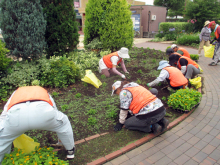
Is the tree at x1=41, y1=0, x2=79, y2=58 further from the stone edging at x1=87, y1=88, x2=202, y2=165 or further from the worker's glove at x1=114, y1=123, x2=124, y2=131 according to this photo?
the stone edging at x1=87, y1=88, x2=202, y2=165

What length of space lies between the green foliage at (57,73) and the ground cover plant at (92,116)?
17 cm

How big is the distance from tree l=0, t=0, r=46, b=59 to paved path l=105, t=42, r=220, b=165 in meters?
→ 3.89

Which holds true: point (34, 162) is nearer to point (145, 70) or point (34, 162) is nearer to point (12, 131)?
point (12, 131)

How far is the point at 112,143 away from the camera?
2861 millimetres

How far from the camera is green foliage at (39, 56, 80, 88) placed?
4.56m

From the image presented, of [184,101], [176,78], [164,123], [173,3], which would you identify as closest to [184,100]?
[184,101]

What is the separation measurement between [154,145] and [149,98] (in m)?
0.84

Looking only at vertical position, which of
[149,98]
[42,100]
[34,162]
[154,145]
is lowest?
[154,145]

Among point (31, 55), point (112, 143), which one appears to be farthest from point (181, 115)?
point (31, 55)

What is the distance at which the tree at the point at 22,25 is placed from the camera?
14.4 ft

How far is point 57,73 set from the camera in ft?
15.2

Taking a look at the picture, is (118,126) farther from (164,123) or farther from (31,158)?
(31,158)

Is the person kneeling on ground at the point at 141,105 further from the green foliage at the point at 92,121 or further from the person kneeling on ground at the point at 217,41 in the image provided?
the person kneeling on ground at the point at 217,41

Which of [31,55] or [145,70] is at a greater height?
[31,55]
